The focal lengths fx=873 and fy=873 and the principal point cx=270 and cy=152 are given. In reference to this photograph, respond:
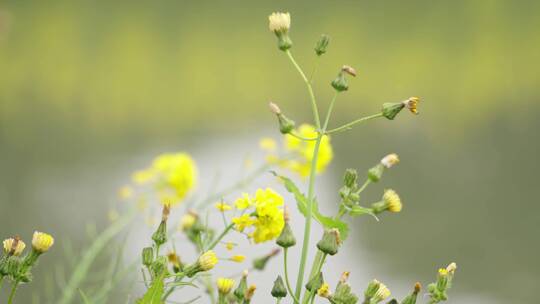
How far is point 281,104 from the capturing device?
7.50 ft

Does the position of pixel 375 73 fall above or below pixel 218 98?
above

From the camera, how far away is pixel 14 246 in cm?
43

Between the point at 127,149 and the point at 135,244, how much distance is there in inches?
19.5

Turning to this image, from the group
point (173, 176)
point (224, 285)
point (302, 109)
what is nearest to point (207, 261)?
point (224, 285)

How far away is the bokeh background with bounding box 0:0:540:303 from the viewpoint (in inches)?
71.3

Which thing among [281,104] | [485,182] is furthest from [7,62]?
[485,182]

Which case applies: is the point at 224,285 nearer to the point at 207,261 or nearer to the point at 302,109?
the point at 207,261

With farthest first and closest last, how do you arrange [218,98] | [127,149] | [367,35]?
[367,35] → [218,98] → [127,149]

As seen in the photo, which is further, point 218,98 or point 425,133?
point 218,98

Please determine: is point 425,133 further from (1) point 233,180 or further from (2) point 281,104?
(1) point 233,180

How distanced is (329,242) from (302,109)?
6.09ft

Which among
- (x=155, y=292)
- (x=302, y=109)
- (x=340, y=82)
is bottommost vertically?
(x=155, y=292)

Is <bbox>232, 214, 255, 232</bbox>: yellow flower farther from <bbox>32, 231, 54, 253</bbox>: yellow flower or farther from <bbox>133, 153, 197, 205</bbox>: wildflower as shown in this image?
<bbox>133, 153, 197, 205</bbox>: wildflower

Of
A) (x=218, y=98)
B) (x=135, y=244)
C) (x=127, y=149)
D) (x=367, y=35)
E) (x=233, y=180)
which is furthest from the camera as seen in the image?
(x=367, y=35)
